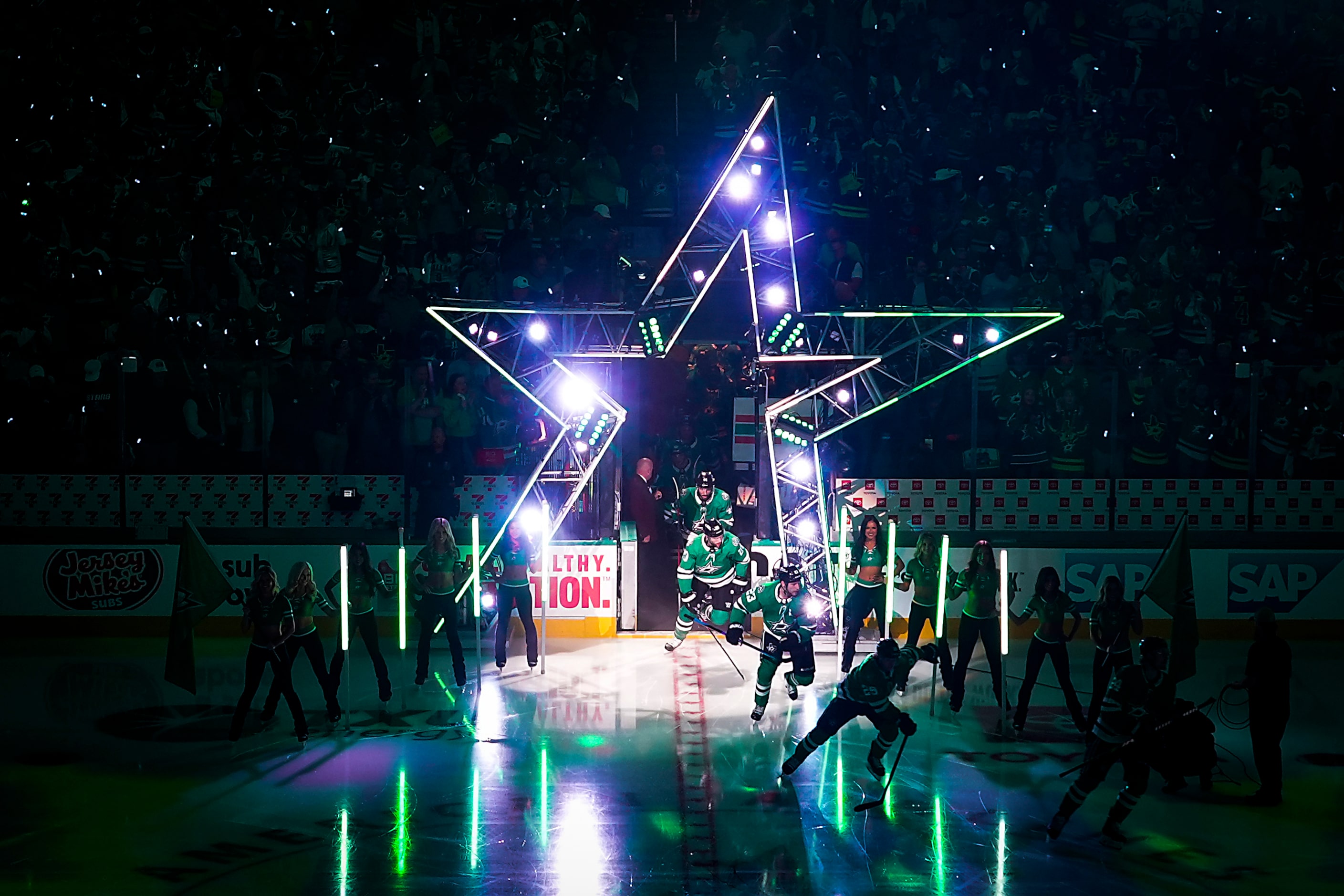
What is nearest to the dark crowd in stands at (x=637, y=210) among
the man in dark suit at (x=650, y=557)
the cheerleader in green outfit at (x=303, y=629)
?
the man in dark suit at (x=650, y=557)

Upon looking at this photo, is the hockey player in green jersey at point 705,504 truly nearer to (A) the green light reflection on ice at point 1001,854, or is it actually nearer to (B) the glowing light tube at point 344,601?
(B) the glowing light tube at point 344,601

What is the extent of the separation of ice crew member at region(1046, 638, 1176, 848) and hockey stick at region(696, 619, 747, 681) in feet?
18.2

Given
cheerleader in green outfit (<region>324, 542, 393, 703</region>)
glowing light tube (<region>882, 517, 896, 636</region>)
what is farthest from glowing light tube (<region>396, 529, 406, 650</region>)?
glowing light tube (<region>882, 517, 896, 636</region>)

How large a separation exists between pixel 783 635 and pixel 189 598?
6.72 m

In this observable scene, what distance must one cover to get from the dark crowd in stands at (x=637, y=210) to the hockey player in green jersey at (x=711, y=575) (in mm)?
1833

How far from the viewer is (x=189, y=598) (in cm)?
1523

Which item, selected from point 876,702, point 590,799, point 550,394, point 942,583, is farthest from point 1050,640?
point 550,394

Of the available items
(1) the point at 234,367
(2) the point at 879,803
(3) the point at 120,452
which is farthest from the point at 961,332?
(3) the point at 120,452

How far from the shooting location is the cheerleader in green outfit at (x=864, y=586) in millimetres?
17078

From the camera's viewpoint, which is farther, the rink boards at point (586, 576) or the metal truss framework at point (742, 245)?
the rink boards at point (586, 576)

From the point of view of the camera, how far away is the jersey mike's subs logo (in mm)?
19078

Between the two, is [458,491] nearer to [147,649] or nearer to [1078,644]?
[147,649]

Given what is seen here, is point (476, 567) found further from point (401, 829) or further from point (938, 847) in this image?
point (938, 847)

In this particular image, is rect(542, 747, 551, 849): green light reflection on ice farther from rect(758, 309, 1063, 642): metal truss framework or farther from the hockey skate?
rect(758, 309, 1063, 642): metal truss framework
